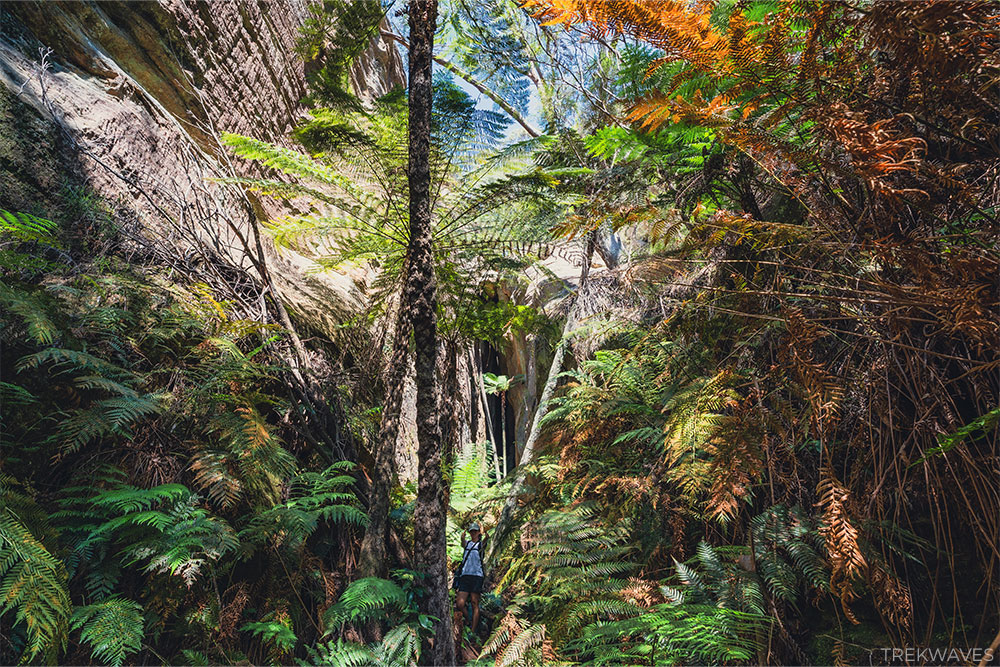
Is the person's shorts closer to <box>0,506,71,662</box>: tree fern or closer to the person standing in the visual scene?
the person standing

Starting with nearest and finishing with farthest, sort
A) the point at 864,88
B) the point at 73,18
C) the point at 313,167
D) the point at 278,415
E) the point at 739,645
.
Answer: the point at 864,88 → the point at 739,645 → the point at 313,167 → the point at 278,415 → the point at 73,18

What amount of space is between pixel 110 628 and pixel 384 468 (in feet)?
5.32

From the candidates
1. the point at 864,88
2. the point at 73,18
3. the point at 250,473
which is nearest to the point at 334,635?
the point at 250,473

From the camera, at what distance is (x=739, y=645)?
87.7 inches

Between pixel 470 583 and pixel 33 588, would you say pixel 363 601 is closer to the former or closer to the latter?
pixel 33 588

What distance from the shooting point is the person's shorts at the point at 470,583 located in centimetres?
425

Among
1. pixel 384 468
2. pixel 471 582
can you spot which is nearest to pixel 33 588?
pixel 384 468

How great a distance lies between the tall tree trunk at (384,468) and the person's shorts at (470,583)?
1073mm

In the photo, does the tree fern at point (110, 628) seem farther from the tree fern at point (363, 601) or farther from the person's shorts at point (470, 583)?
the person's shorts at point (470, 583)

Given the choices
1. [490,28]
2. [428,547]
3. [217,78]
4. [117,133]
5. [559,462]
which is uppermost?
[217,78]

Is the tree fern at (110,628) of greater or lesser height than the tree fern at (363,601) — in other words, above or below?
above

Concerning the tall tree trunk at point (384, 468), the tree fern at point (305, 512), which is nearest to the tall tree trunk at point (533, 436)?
the tall tree trunk at point (384, 468)

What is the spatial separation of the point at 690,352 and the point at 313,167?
3047 millimetres

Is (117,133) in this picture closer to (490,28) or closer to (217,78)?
(217,78)
